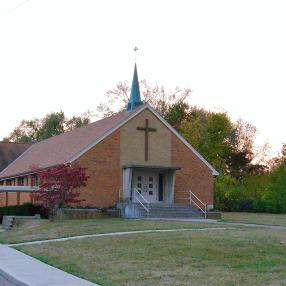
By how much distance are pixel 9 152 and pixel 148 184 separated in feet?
75.6

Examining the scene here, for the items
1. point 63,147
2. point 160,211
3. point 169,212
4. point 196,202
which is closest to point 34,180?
point 63,147

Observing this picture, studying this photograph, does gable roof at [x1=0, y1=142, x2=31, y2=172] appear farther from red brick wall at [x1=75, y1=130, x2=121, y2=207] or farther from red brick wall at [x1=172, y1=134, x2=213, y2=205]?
red brick wall at [x1=172, y1=134, x2=213, y2=205]

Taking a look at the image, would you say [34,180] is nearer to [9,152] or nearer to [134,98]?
[134,98]

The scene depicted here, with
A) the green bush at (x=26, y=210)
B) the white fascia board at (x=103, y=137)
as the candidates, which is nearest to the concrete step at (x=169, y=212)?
the white fascia board at (x=103, y=137)

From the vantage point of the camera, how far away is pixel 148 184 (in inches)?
1556

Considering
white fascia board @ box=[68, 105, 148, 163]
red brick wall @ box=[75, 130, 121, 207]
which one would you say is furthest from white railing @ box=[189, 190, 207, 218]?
white fascia board @ box=[68, 105, 148, 163]

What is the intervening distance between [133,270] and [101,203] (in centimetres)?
2389

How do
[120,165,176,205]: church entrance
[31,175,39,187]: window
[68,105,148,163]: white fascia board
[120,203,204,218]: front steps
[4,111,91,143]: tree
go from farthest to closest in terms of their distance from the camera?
1. [4,111,91,143]: tree
2. [31,175,39,187]: window
3. [120,165,176,205]: church entrance
4. [68,105,148,163]: white fascia board
5. [120,203,204,218]: front steps

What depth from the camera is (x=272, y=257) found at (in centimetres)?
1429

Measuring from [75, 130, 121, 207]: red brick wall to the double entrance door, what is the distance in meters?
1.97

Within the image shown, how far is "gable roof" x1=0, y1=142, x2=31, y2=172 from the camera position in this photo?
186 ft

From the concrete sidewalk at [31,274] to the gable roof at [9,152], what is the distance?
135 ft

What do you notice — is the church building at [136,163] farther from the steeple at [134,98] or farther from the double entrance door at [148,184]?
the steeple at [134,98]

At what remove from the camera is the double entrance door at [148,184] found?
1542 inches
